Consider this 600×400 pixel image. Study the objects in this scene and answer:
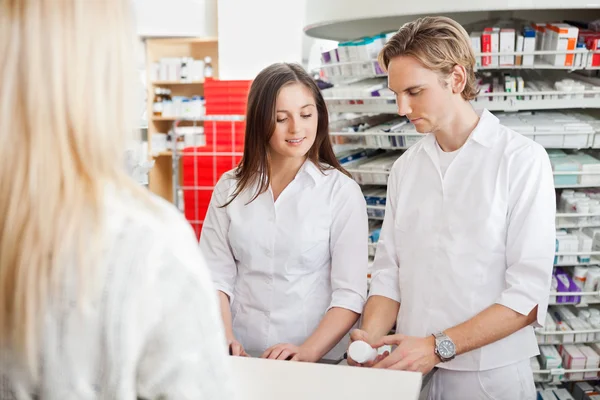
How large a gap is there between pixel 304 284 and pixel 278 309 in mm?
112

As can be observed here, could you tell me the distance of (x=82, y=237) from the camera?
705 mm

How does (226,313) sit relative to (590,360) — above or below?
above

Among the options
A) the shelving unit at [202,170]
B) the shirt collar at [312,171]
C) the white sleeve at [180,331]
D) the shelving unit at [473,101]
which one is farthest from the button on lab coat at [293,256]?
the shelving unit at [202,170]

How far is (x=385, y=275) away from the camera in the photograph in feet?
6.12

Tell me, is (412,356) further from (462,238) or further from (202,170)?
(202,170)

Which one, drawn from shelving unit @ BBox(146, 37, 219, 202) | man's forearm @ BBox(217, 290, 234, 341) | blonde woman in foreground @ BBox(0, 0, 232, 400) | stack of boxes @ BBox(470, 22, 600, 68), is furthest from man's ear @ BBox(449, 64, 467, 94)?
shelving unit @ BBox(146, 37, 219, 202)

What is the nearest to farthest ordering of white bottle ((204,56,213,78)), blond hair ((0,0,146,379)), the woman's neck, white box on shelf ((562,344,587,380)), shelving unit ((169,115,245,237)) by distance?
blond hair ((0,0,146,379)), the woman's neck, white box on shelf ((562,344,587,380)), shelving unit ((169,115,245,237)), white bottle ((204,56,213,78))

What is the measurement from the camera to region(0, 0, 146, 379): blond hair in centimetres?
70

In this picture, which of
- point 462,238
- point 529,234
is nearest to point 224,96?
point 462,238

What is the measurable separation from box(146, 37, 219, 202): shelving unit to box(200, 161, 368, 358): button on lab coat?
6216 mm

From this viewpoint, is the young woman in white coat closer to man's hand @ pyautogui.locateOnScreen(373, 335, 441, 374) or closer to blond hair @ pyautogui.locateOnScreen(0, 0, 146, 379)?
man's hand @ pyautogui.locateOnScreen(373, 335, 441, 374)

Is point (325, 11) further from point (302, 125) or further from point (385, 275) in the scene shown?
point (385, 275)

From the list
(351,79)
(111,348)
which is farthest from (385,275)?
(111,348)

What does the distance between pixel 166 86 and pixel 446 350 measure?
7462 millimetres
